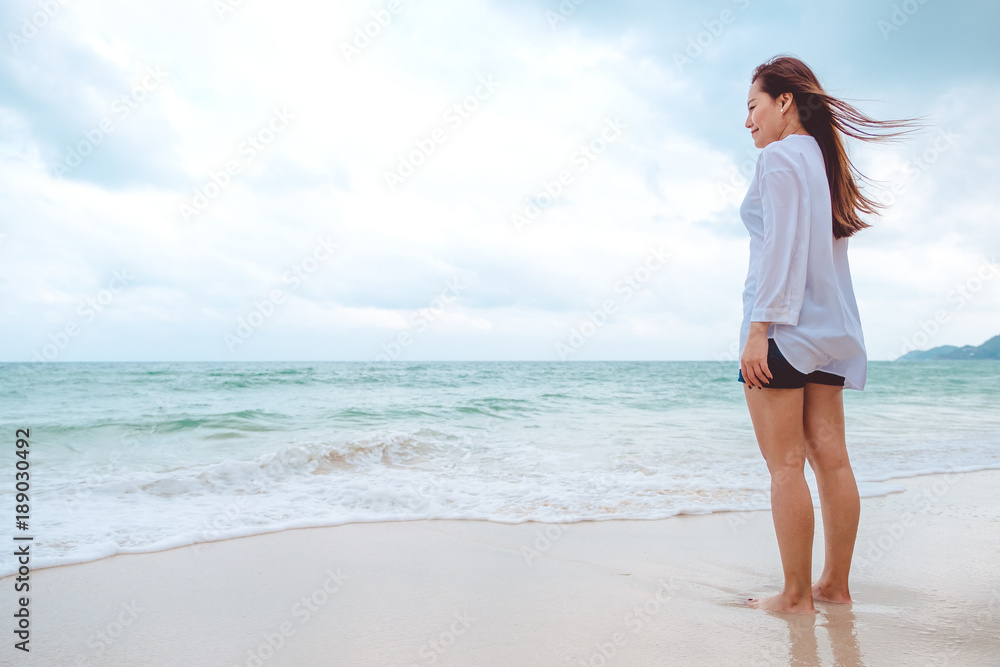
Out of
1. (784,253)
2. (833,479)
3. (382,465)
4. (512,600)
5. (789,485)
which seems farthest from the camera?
(382,465)

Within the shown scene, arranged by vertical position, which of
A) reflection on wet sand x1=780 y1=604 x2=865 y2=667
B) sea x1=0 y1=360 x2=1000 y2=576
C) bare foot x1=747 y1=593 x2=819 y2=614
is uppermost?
bare foot x1=747 y1=593 x2=819 y2=614

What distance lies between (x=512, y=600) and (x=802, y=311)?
1.46 m

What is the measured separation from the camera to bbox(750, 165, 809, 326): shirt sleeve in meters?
1.84

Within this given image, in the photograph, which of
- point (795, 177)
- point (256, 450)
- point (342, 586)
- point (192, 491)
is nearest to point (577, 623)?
point (342, 586)

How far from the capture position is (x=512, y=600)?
222 cm

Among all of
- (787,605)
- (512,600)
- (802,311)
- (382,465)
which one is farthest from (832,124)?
(382,465)

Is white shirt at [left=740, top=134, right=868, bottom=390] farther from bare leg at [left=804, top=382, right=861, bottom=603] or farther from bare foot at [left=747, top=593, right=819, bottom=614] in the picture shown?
bare foot at [left=747, top=593, right=819, bottom=614]

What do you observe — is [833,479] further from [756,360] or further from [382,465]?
[382,465]

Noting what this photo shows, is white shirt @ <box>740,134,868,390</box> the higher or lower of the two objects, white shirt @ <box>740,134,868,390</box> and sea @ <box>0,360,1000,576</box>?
the higher

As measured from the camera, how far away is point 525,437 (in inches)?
295

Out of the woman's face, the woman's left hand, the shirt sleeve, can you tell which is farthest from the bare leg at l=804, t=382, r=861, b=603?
the woman's face

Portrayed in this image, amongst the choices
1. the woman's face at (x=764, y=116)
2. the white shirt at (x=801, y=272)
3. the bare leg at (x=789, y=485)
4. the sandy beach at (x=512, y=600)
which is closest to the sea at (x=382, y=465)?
the sandy beach at (x=512, y=600)

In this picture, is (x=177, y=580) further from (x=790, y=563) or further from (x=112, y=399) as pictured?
(x=112, y=399)

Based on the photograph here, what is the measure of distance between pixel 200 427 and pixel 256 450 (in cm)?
208
